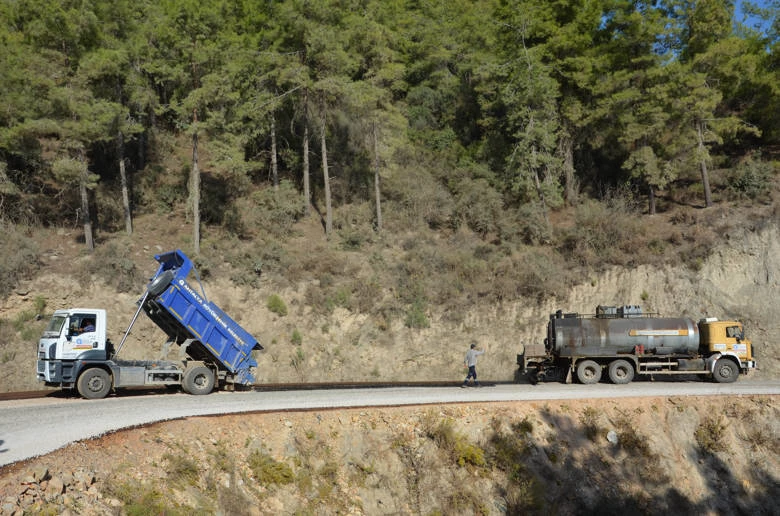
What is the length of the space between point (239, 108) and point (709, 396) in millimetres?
27961

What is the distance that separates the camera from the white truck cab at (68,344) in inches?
686

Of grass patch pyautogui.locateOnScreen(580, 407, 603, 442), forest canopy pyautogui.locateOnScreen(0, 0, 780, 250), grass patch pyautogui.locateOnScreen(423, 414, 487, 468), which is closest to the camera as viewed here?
→ grass patch pyautogui.locateOnScreen(423, 414, 487, 468)

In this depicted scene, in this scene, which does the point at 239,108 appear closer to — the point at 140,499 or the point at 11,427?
the point at 11,427

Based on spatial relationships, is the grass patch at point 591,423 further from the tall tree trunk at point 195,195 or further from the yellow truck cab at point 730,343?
the tall tree trunk at point 195,195

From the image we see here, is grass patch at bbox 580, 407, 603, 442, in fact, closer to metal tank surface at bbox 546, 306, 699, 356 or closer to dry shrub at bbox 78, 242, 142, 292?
metal tank surface at bbox 546, 306, 699, 356

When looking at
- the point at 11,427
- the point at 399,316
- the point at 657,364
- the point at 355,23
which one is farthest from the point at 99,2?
the point at 657,364

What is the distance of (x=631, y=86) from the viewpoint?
38.3m

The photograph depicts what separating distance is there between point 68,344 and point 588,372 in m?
18.8

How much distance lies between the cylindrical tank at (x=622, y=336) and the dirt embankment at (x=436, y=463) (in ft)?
12.3

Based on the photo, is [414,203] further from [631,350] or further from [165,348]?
[165,348]

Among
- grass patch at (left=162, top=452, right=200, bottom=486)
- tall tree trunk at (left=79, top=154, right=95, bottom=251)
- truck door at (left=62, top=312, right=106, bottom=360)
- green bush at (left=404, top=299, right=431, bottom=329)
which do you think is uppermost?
tall tree trunk at (left=79, top=154, right=95, bottom=251)

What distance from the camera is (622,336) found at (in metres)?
22.8

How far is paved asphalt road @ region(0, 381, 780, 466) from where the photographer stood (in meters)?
12.8

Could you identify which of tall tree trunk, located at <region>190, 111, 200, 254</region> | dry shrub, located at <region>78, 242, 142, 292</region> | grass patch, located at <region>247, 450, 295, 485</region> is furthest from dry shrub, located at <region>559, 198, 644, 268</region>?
grass patch, located at <region>247, 450, 295, 485</region>
